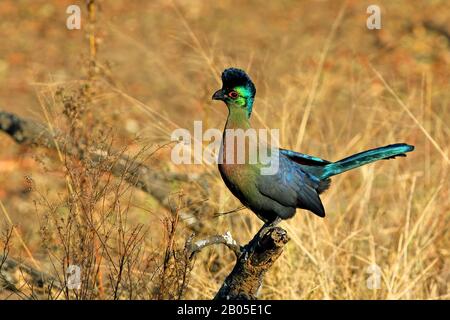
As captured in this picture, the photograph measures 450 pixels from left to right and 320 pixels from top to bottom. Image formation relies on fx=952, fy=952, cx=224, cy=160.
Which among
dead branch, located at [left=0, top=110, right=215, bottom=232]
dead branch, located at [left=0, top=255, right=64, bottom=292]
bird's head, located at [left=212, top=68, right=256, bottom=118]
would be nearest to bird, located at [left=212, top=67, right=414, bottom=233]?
bird's head, located at [left=212, top=68, right=256, bottom=118]

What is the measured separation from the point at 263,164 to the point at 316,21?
815 centimetres

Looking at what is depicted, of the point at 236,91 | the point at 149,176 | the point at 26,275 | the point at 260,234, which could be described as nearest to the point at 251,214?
the point at 149,176

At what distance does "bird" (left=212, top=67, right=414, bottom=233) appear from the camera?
3.97 metres

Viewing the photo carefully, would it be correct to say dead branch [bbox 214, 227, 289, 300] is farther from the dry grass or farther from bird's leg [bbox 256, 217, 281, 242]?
the dry grass

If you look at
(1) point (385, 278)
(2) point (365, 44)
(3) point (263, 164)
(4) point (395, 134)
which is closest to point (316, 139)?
(4) point (395, 134)

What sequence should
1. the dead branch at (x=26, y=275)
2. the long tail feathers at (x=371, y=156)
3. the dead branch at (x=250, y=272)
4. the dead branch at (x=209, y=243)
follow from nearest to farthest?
the dead branch at (x=209, y=243) < the dead branch at (x=250, y=272) < the long tail feathers at (x=371, y=156) < the dead branch at (x=26, y=275)

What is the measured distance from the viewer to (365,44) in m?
11.3

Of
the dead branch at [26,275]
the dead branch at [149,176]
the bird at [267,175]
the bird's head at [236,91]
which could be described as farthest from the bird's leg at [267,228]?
the dead branch at [26,275]

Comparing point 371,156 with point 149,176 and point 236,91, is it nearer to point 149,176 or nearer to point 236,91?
point 236,91

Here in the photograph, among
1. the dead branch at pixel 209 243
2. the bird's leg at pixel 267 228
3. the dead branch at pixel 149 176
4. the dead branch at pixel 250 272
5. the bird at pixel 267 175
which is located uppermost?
the dead branch at pixel 149 176

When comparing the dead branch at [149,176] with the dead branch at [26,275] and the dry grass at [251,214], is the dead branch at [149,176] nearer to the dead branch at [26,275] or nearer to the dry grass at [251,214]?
the dry grass at [251,214]

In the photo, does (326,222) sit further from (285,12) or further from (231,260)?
(285,12)

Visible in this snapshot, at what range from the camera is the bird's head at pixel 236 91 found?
3.97 m
